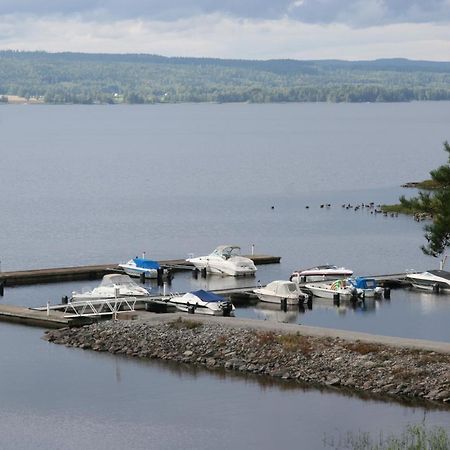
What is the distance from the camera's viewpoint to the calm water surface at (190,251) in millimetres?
45438

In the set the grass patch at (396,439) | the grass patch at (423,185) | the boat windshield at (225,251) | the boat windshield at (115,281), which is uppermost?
the grass patch at (423,185)

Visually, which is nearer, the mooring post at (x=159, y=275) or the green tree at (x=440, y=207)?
the green tree at (x=440, y=207)

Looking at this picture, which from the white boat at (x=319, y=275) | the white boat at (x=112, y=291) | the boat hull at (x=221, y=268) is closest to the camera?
the white boat at (x=112, y=291)

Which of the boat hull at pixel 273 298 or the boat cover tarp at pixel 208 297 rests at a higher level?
the boat cover tarp at pixel 208 297

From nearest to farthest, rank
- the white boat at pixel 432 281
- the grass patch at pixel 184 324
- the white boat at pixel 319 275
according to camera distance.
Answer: the grass patch at pixel 184 324 → the white boat at pixel 432 281 → the white boat at pixel 319 275

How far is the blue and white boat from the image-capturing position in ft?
226

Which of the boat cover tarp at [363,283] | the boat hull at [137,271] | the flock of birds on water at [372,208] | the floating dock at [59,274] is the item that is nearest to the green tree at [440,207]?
the boat cover tarp at [363,283]

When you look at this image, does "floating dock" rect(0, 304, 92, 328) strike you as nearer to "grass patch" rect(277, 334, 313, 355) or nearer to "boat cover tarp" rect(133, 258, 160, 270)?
"grass patch" rect(277, 334, 313, 355)

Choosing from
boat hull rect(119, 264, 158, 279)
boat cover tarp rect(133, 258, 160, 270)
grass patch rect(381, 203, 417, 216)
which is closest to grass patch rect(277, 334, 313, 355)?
boat hull rect(119, 264, 158, 279)

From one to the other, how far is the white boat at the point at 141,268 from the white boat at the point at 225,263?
2.77 meters

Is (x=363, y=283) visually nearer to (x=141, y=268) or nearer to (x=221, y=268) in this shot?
(x=221, y=268)

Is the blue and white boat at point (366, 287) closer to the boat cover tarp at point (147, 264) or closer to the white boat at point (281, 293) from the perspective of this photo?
the white boat at point (281, 293)

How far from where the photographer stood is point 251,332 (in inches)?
2115

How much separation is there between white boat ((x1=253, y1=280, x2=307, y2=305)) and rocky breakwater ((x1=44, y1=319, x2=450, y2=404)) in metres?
11.0
